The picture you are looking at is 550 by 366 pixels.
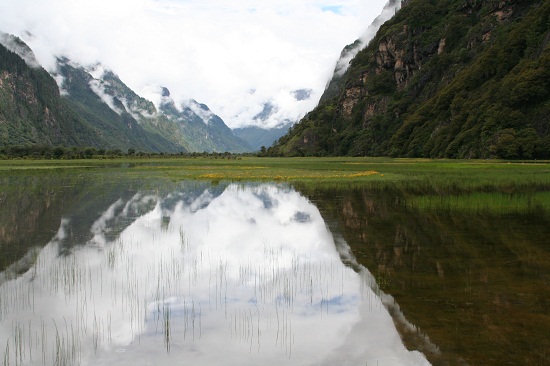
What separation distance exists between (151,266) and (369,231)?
12237 mm

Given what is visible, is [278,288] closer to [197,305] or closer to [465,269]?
[197,305]

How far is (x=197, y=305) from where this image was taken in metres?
15.3

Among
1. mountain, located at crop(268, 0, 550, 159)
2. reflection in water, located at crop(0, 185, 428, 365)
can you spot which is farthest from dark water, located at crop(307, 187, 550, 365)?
mountain, located at crop(268, 0, 550, 159)

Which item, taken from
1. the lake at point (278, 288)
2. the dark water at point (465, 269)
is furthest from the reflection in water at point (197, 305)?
the dark water at point (465, 269)

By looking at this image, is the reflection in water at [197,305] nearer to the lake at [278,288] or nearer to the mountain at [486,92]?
the lake at [278,288]

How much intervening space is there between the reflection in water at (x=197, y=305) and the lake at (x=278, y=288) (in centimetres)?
5

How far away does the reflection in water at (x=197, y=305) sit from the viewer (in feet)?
39.1

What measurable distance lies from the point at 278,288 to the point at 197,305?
297cm

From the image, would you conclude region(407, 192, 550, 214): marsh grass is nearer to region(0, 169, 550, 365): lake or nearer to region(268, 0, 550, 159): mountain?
region(0, 169, 550, 365): lake

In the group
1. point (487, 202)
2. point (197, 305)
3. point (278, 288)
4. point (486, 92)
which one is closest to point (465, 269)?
point (278, 288)

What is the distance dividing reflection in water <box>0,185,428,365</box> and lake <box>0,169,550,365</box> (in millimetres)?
50

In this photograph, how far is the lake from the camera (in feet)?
39.5

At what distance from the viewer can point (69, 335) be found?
12875mm

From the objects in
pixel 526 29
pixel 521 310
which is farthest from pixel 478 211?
pixel 526 29
